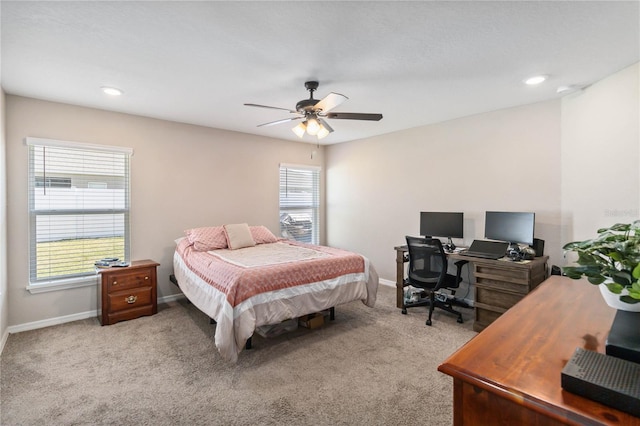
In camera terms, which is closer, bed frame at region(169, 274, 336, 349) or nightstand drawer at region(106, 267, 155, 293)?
→ bed frame at region(169, 274, 336, 349)

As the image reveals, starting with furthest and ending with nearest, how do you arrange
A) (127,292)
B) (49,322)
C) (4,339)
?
(127,292)
(49,322)
(4,339)

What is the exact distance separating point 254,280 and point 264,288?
0.12m

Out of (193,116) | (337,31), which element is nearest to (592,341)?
(337,31)

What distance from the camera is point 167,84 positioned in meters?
2.99

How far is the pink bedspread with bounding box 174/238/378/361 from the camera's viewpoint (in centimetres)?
254

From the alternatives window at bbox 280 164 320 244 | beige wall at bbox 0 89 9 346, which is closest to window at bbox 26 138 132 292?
beige wall at bbox 0 89 9 346

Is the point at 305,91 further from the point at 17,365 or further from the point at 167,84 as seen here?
the point at 17,365

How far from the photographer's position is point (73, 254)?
364cm

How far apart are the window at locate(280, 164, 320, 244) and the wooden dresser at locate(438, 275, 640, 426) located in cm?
452

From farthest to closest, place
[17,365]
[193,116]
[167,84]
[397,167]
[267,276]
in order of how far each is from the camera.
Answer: [397,167] < [193,116] < [167,84] < [267,276] < [17,365]

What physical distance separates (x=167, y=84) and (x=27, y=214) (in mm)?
2143

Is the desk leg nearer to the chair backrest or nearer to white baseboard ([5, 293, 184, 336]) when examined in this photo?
the chair backrest

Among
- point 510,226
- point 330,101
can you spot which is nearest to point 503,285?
point 510,226

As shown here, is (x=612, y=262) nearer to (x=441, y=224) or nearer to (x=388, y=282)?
(x=441, y=224)
